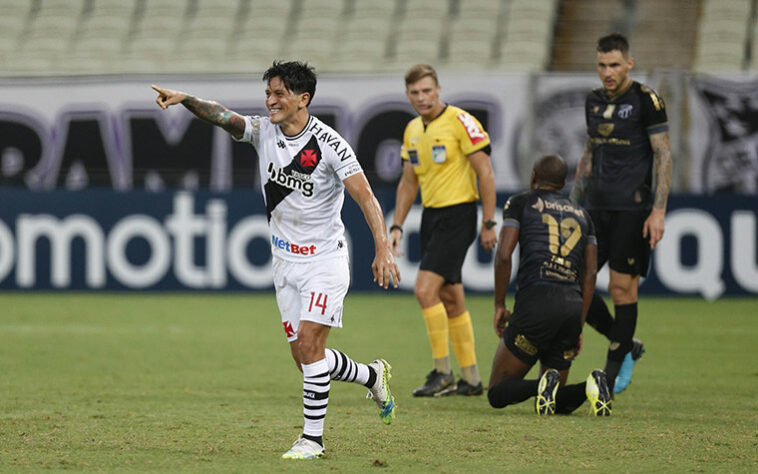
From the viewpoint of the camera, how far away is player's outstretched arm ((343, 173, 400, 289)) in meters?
5.57

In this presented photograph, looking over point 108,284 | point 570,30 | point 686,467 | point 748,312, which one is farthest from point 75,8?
point 686,467

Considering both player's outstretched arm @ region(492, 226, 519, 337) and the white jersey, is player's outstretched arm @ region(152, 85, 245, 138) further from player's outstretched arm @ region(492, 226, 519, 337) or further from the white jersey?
player's outstretched arm @ region(492, 226, 519, 337)

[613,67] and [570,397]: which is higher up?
[613,67]

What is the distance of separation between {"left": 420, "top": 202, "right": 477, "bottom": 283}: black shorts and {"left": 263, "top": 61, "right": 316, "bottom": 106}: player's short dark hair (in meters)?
2.49

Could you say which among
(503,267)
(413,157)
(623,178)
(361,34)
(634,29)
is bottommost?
(503,267)

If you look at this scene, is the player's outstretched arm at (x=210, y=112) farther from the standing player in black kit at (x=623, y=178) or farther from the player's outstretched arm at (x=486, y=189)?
the standing player in black kit at (x=623, y=178)

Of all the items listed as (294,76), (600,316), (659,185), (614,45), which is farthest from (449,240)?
(294,76)

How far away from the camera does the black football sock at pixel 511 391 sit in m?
6.80

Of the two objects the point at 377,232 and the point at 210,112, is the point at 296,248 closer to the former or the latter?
the point at 377,232

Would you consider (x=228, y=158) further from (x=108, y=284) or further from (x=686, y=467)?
(x=686, y=467)

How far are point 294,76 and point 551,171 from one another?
205cm

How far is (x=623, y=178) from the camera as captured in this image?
7.66 metres

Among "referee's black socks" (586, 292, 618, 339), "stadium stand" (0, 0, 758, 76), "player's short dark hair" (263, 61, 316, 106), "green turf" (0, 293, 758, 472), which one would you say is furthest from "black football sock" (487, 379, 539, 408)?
"stadium stand" (0, 0, 758, 76)

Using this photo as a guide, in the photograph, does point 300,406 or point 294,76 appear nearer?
point 294,76
